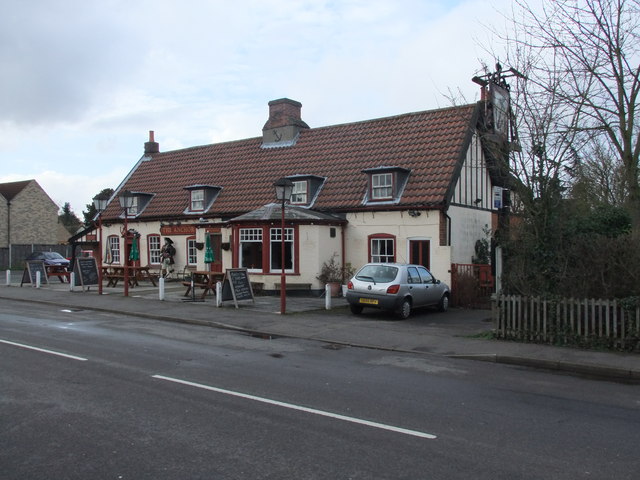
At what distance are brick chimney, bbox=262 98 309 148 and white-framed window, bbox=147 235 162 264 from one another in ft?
24.8

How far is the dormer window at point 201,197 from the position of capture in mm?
26344

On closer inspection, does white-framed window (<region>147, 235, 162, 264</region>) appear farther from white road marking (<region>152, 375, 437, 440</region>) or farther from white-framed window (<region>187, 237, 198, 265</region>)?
white road marking (<region>152, 375, 437, 440</region>)

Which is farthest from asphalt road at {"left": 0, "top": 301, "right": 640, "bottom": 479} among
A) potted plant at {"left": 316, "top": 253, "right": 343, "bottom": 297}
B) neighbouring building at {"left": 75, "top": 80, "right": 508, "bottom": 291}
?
potted plant at {"left": 316, "top": 253, "right": 343, "bottom": 297}

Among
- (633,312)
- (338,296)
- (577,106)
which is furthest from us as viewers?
(338,296)

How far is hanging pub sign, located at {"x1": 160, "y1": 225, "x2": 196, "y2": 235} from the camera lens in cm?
2653

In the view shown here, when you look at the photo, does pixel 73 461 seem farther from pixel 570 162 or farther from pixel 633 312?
pixel 570 162

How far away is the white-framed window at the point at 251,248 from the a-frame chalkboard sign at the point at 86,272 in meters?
6.22

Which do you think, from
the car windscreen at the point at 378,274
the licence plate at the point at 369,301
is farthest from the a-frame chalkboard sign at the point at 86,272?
the licence plate at the point at 369,301

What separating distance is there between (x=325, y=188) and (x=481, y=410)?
675 inches

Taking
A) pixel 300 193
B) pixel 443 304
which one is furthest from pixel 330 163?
pixel 443 304

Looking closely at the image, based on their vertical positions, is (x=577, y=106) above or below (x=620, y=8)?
below

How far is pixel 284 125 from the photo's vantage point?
27438 millimetres

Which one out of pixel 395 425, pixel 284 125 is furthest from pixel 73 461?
pixel 284 125

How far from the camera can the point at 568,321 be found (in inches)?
440
